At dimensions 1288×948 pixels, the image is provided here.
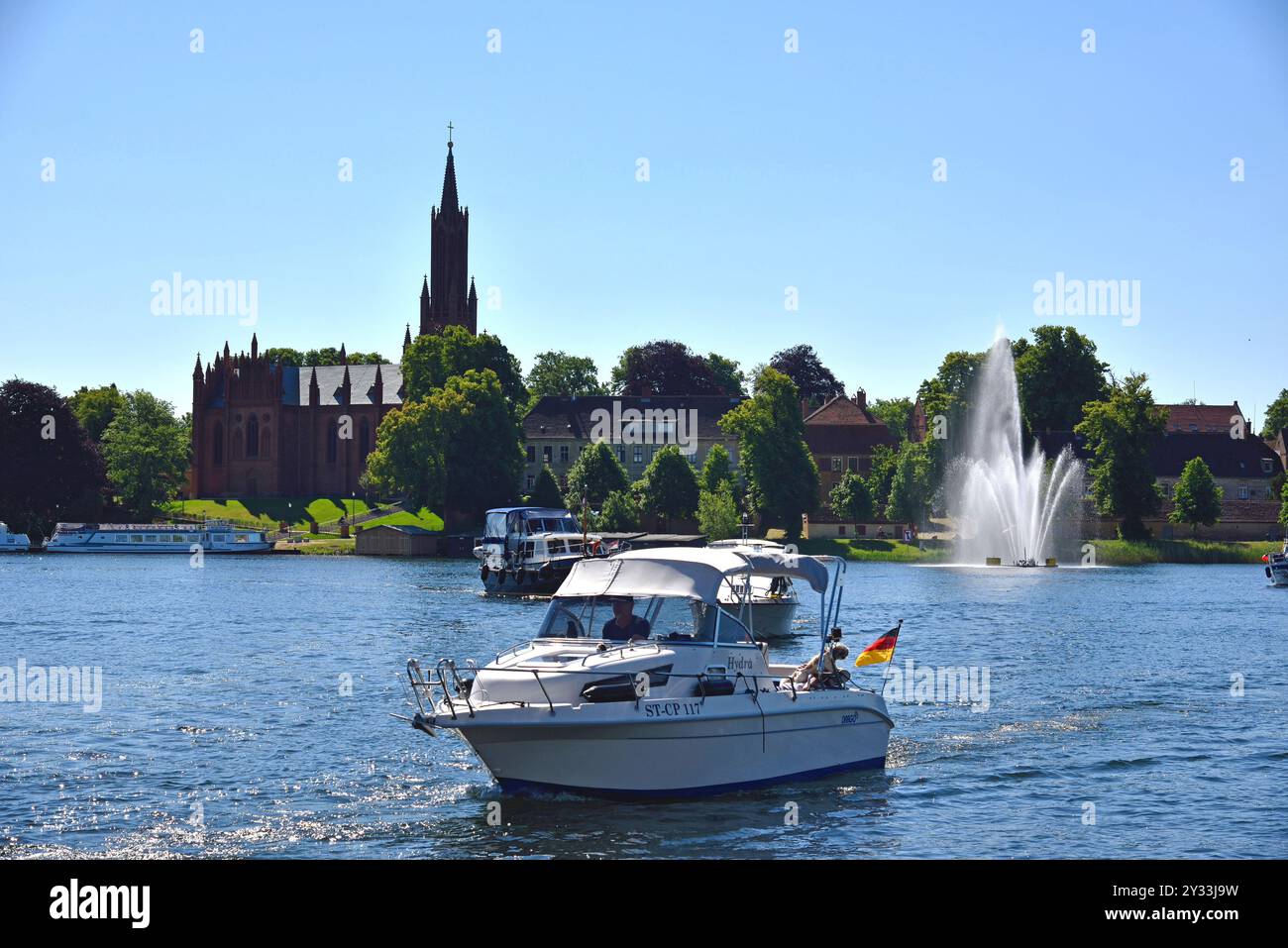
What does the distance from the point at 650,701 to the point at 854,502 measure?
10252cm

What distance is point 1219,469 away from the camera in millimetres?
131625

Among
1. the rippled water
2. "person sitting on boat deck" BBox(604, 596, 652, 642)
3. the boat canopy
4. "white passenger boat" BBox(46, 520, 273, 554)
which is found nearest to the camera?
the rippled water

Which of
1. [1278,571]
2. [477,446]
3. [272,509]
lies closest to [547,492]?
[477,446]

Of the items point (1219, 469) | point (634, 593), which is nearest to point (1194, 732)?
point (634, 593)

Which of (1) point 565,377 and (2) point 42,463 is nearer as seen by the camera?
(2) point 42,463

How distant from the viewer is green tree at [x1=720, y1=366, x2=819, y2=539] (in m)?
118

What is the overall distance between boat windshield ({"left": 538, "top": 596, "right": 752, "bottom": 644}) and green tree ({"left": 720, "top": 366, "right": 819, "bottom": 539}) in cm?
9486

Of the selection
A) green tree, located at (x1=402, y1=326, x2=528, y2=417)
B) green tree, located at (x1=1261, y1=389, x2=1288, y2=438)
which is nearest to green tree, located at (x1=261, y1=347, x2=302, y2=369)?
green tree, located at (x1=402, y1=326, x2=528, y2=417)

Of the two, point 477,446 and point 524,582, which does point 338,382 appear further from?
point 524,582

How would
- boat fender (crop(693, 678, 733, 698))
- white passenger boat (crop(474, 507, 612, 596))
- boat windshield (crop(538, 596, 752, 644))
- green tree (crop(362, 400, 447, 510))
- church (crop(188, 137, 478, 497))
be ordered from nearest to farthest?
1. boat fender (crop(693, 678, 733, 698))
2. boat windshield (crop(538, 596, 752, 644))
3. white passenger boat (crop(474, 507, 612, 596))
4. green tree (crop(362, 400, 447, 510))
5. church (crop(188, 137, 478, 497))

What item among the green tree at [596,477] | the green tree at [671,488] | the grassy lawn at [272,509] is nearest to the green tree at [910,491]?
A: the green tree at [671,488]

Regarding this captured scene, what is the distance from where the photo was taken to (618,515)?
11950 cm

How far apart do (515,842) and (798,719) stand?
5006 mm

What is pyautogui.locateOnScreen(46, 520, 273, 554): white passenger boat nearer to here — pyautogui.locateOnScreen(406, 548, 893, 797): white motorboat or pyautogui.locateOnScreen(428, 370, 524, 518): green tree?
pyautogui.locateOnScreen(428, 370, 524, 518): green tree
